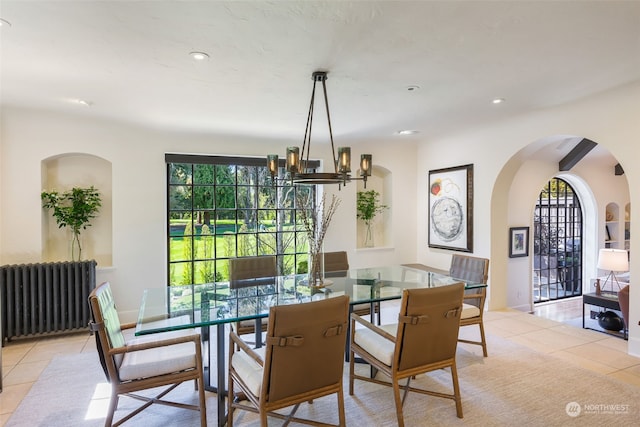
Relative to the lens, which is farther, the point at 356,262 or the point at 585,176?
the point at 585,176

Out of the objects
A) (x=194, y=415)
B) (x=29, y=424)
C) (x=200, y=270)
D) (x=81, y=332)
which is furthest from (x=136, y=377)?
(x=200, y=270)

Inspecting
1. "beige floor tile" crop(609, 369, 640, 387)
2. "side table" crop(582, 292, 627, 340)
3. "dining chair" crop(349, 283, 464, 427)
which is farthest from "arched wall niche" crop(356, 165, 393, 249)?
"dining chair" crop(349, 283, 464, 427)

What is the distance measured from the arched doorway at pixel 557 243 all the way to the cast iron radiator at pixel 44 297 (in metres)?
6.97

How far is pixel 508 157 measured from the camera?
174 inches

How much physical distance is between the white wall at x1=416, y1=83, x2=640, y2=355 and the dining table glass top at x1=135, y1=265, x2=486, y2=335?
163 centimetres

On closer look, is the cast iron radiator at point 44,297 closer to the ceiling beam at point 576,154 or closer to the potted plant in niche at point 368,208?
the potted plant in niche at point 368,208

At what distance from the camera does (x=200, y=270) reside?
502 centimetres

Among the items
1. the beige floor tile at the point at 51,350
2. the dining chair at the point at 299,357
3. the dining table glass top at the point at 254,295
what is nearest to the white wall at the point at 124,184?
the beige floor tile at the point at 51,350

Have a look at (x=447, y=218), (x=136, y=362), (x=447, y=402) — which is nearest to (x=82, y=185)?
(x=136, y=362)

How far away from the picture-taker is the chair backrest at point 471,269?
3416 millimetres

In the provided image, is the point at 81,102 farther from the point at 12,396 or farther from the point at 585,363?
the point at 585,363

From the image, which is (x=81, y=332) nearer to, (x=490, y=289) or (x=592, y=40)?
(x=490, y=289)

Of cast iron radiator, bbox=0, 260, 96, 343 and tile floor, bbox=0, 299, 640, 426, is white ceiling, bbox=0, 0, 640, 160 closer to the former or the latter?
cast iron radiator, bbox=0, 260, 96, 343

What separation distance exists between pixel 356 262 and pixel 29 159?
14.4 feet
